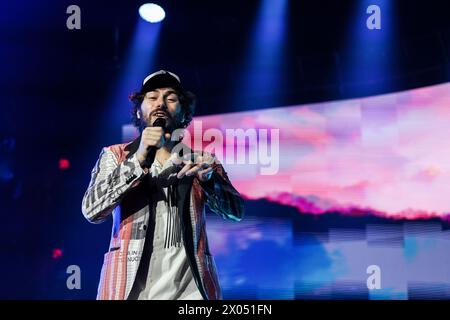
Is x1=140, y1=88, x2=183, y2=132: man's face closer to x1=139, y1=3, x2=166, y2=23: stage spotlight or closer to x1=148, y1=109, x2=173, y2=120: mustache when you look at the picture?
x1=148, y1=109, x2=173, y2=120: mustache

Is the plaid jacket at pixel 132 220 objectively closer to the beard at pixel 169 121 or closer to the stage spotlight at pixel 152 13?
the beard at pixel 169 121

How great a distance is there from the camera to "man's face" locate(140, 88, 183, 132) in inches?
87.1

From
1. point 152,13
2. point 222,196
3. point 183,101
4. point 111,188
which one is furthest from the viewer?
point 152,13

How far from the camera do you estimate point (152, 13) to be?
3557mm

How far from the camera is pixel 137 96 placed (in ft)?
→ 7.57

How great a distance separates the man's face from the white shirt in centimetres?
33

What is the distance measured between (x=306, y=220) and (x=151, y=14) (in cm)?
132

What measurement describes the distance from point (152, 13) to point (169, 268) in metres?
1.86

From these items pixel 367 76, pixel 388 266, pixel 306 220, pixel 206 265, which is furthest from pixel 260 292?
pixel 206 265

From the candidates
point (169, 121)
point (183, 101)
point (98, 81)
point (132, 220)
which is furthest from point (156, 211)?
point (98, 81)

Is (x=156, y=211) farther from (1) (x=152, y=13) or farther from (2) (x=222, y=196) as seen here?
(1) (x=152, y=13)

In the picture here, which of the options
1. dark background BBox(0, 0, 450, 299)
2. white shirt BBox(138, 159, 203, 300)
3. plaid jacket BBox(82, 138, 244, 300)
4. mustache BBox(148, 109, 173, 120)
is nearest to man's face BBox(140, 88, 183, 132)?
mustache BBox(148, 109, 173, 120)
